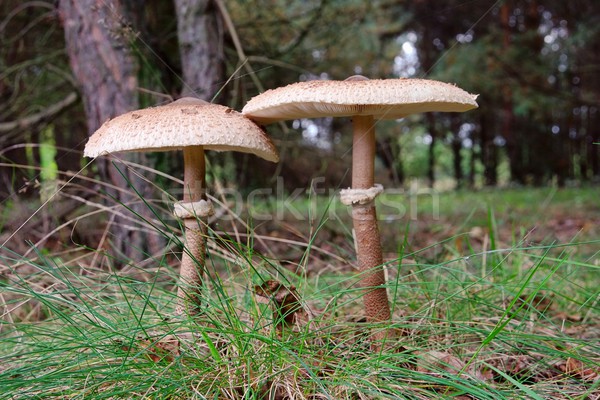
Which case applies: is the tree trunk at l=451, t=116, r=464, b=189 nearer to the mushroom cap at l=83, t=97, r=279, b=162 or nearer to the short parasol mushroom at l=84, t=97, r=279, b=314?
the short parasol mushroom at l=84, t=97, r=279, b=314

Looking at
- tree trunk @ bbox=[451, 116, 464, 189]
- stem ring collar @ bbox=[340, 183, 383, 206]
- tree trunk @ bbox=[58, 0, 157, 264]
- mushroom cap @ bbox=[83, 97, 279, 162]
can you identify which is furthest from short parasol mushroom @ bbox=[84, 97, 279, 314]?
tree trunk @ bbox=[451, 116, 464, 189]

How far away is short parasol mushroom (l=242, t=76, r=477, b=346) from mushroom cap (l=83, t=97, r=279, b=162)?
0.44 ft

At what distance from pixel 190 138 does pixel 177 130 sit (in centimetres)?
7

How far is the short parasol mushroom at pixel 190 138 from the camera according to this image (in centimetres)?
194

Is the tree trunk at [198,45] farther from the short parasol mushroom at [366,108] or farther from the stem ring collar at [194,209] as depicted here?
the stem ring collar at [194,209]

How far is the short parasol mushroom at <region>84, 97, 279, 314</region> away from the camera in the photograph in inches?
76.5

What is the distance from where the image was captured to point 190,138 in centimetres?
194

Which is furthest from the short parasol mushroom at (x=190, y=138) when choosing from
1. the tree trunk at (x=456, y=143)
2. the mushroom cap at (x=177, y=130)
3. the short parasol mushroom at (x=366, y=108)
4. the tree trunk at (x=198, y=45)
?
the tree trunk at (x=456, y=143)

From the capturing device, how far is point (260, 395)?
5.68 ft

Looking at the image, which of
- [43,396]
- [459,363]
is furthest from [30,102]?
[459,363]

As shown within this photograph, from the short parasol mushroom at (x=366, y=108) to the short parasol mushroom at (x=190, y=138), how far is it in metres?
0.15

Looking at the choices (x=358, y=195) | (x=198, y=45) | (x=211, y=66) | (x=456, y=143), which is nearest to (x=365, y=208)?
(x=358, y=195)

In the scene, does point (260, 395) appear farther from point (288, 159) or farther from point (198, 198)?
point (288, 159)

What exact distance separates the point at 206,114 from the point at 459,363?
1.56 meters
